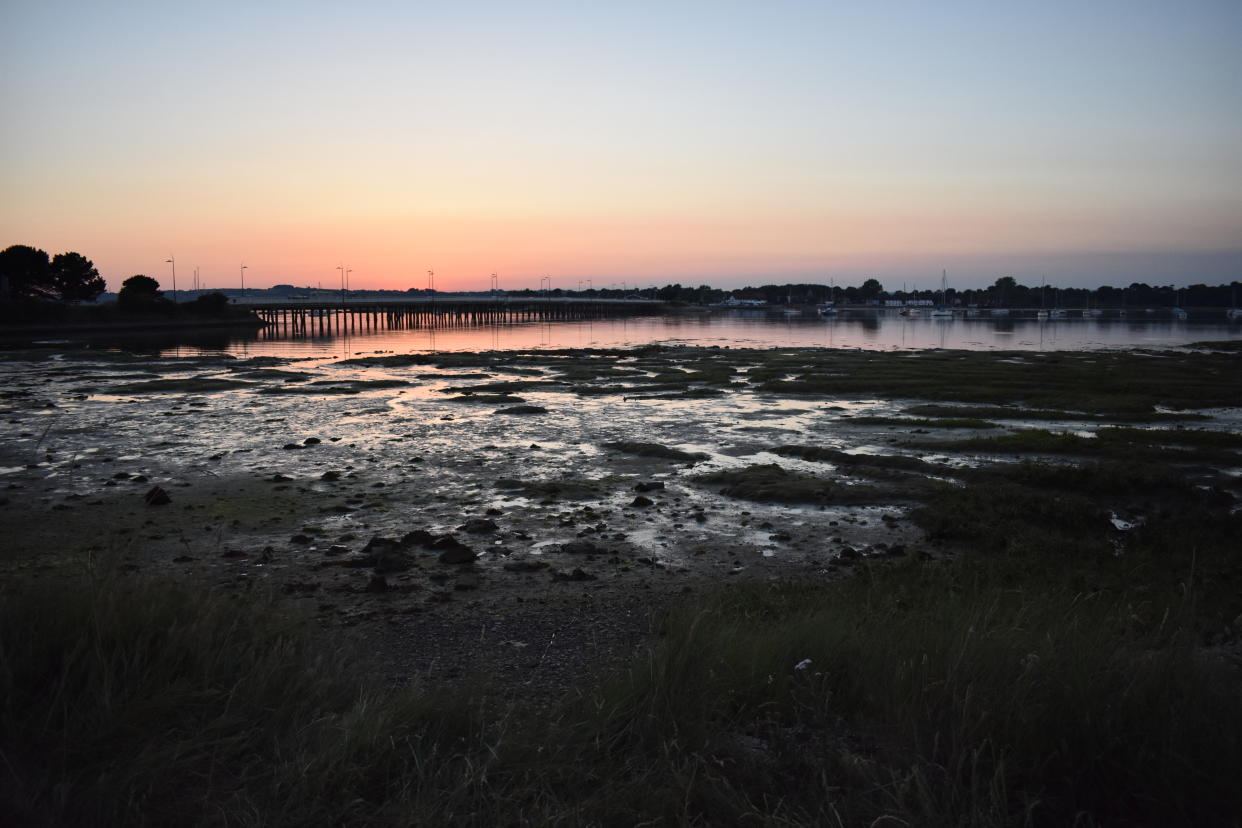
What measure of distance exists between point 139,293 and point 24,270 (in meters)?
12.3

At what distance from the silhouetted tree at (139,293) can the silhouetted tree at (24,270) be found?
796 cm

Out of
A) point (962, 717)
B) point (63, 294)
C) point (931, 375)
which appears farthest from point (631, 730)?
point (63, 294)

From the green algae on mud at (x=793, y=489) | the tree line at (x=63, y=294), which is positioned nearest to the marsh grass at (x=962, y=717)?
the green algae on mud at (x=793, y=489)

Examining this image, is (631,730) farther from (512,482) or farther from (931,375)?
(931,375)

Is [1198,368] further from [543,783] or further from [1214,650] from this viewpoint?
[543,783]

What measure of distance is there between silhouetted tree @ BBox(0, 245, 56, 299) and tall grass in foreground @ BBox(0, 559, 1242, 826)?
346ft

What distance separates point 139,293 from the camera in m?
102

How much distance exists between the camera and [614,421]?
81.5ft

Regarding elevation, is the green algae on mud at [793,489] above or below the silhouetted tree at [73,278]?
below

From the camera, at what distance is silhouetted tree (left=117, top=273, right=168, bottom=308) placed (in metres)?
92.9

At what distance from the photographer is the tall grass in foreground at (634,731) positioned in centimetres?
434

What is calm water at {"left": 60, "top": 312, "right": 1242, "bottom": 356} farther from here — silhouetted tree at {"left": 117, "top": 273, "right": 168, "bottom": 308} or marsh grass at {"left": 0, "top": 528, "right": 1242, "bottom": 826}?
marsh grass at {"left": 0, "top": 528, "right": 1242, "bottom": 826}

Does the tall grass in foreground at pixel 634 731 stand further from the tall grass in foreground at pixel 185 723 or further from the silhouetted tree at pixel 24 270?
the silhouetted tree at pixel 24 270

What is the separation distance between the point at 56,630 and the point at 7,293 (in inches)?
3976
